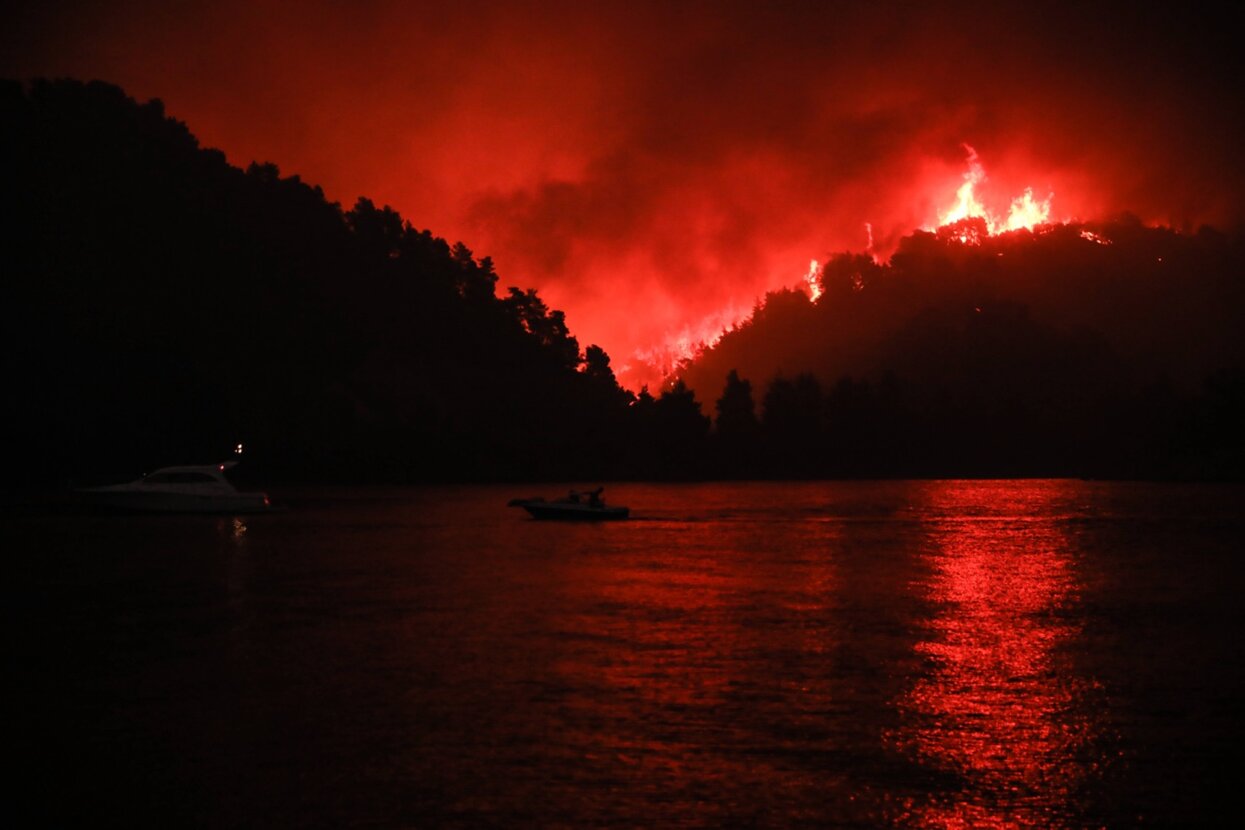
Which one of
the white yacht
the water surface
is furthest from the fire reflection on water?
Result: the white yacht

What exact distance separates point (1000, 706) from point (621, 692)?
7451mm

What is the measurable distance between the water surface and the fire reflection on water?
88mm

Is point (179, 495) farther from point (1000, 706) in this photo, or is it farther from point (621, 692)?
point (1000, 706)

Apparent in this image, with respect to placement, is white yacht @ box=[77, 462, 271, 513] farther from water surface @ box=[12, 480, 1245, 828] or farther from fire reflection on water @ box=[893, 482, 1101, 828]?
fire reflection on water @ box=[893, 482, 1101, 828]

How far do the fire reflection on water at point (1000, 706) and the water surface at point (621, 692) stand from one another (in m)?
0.09

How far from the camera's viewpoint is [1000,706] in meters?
22.7

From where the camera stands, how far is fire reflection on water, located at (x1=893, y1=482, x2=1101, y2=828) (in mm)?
16234

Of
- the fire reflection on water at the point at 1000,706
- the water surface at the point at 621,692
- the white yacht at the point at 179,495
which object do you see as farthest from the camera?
the white yacht at the point at 179,495

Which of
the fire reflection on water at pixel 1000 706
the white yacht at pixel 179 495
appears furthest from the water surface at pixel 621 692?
the white yacht at pixel 179 495

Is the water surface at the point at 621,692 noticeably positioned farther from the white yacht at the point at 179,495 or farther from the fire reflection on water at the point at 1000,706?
the white yacht at the point at 179,495

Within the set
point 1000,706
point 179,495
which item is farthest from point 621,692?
point 179,495

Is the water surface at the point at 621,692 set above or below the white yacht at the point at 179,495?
below

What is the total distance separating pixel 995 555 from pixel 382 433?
13508 cm

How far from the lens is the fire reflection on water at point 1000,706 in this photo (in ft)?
53.3
